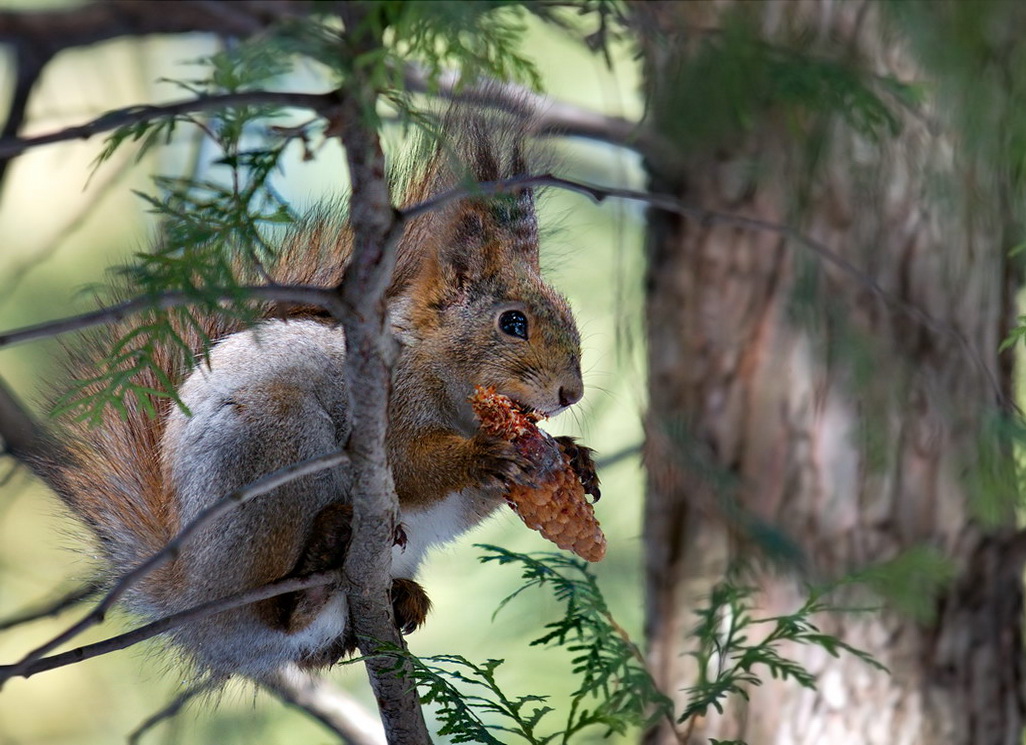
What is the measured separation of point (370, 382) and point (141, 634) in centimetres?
34

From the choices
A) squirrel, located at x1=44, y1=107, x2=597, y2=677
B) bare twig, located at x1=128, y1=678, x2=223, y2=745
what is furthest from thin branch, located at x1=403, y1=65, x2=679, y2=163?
bare twig, located at x1=128, y1=678, x2=223, y2=745

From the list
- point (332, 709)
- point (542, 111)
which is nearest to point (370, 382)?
point (542, 111)

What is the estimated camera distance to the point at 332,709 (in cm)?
210

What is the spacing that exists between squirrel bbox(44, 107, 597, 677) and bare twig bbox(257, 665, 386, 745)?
12.4 inches

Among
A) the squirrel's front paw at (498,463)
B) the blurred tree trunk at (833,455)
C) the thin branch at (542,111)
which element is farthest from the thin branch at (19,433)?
the blurred tree trunk at (833,455)

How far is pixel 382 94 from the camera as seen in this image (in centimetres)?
86

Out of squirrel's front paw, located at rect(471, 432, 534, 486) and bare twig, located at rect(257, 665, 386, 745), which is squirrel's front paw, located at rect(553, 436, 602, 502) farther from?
bare twig, located at rect(257, 665, 386, 745)

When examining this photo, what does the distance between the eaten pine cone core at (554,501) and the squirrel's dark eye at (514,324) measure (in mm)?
201

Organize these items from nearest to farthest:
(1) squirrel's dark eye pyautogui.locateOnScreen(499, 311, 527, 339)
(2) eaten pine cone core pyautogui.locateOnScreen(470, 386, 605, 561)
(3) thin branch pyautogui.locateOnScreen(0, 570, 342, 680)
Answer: (3) thin branch pyautogui.locateOnScreen(0, 570, 342, 680) < (2) eaten pine cone core pyautogui.locateOnScreen(470, 386, 605, 561) < (1) squirrel's dark eye pyautogui.locateOnScreen(499, 311, 527, 339)

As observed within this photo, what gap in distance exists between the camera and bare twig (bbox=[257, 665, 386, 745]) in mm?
1904

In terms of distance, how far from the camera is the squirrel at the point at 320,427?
1.42 m

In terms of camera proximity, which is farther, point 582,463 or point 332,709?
point 332,709

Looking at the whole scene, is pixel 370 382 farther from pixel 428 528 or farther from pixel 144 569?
pixel 428 528

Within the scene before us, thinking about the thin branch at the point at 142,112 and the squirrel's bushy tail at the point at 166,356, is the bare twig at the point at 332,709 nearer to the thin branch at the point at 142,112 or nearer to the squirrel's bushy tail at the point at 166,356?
the squirrel's bushy tail at the point at 166,356
